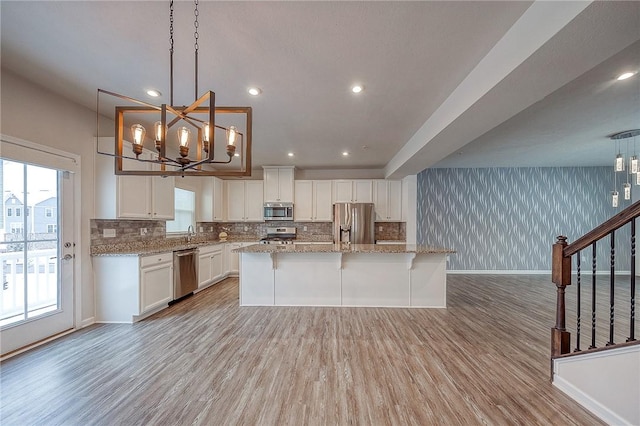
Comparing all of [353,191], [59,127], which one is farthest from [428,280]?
[59,127]

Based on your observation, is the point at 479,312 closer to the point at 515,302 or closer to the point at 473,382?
the point at 515,302

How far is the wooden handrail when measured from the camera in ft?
5.24

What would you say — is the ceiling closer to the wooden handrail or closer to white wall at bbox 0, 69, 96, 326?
white wall at bbox 0, 69, 96, 326

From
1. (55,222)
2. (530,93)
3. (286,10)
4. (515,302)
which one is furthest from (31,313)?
(515,302)

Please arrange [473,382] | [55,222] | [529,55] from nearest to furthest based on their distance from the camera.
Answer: [529,55] < [473,382] < [55,222]

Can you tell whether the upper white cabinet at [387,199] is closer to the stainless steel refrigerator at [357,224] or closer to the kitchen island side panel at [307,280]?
the stainless steel refrigerator at [357,224]

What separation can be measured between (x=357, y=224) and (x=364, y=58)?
13.8 ft

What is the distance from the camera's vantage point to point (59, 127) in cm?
300

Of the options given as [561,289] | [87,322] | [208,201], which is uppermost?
[208,201]

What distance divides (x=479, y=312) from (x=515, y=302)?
40.4 inches

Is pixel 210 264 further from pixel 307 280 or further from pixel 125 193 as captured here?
pixel 307 280

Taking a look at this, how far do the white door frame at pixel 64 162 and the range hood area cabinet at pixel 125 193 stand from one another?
0.74 ft

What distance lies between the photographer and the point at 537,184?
263 inches

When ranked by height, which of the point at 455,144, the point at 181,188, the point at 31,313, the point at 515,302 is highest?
the point at 455,144
